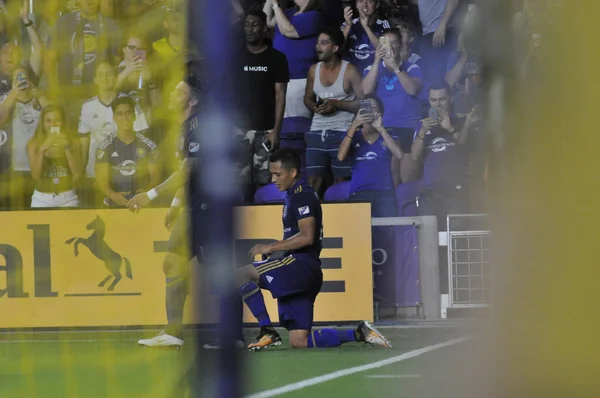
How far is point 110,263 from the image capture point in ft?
15.4

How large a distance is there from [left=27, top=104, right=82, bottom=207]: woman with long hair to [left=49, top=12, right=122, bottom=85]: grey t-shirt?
0.21 m

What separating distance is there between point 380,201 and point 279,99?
730 millimetres

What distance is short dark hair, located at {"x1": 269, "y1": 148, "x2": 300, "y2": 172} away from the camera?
4.27 m

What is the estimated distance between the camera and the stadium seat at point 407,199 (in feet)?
15.2

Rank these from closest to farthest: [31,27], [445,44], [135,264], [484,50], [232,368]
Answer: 1. [232,368]
2. [31,27]
3. [484,50]
4. [445,44]
5. [135,264]

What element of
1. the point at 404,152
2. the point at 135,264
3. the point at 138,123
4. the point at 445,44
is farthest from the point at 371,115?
the point at 138,123

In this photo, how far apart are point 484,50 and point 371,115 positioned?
1.43m

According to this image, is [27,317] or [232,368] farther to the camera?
[27,317]

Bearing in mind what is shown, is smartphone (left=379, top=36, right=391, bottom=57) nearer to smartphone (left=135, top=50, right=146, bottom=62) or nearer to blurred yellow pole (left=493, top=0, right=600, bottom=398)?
smartphone (left=135, top=50, right=146, bottom=62)

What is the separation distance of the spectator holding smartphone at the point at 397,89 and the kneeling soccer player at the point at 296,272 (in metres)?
0.57

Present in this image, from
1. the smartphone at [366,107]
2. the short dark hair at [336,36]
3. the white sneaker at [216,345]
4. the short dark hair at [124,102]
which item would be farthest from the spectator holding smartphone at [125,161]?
the white sneaker at [216,345]

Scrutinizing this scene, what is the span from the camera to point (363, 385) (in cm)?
345

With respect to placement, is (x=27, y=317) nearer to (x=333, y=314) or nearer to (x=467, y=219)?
Result: (x=333, y=314)

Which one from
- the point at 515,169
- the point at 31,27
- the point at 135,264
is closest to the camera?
the point at 515,169
